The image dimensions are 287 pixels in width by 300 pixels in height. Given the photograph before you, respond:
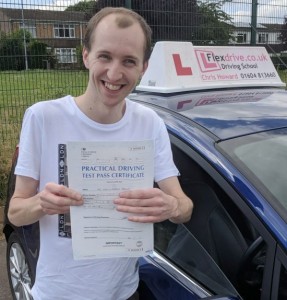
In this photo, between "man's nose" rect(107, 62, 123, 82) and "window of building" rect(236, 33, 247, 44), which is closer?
"man's nose" rect(107, 62, 123, 82)

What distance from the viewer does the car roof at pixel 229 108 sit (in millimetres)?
1884

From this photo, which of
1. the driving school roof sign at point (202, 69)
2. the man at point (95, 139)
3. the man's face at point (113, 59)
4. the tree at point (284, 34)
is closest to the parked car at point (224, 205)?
the driving school roof sign at point (202, 69)

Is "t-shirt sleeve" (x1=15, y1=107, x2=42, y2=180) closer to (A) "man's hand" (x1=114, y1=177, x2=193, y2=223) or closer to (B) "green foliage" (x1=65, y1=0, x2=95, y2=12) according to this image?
(A) "man's hand" (x1=114, y1=177, x2=193, y2=223)

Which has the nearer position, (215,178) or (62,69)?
(215,178)

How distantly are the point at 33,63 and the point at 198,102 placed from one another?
11.9ft

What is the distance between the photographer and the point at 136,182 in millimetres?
1265

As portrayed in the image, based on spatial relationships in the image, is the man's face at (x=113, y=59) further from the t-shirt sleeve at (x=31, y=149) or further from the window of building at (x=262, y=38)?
the window of building at (x=262, y=38)

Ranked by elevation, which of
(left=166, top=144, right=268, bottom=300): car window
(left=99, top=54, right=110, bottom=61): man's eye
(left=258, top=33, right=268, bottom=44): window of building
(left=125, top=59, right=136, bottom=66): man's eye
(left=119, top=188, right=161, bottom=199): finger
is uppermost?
(left=99, top=54, right=110, bottom=61): man's eye

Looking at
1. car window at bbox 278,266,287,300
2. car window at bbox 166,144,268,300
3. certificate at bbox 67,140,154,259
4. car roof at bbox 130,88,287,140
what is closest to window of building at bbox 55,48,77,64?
car roof at bbox 130,88,287,140

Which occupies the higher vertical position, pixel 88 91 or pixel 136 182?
pixel 88 91

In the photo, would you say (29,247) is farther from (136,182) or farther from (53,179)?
(136,182)

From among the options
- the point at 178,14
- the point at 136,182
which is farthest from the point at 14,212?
the point at 178,14

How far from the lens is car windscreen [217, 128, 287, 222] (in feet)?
5.17

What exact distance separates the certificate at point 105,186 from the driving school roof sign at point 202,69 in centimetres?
128
